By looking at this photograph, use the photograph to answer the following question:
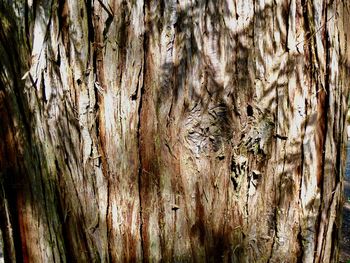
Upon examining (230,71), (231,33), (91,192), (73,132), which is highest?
(231,33)

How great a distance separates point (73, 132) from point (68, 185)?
7.0 inches

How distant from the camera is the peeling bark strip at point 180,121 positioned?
42.6 inches

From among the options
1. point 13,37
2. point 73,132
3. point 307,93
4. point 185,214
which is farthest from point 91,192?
point 307,93

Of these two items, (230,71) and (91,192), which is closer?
(230,71)

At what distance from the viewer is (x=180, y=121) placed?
1105 mm

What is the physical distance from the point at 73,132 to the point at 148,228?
376 mm

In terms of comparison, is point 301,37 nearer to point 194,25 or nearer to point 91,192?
point 194,25

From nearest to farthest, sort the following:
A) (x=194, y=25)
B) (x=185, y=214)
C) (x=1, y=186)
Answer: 1. (x=194, y=25)
2. (x=185, y=214)
3. (x=1, y=186)

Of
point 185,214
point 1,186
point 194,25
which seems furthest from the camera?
point 1,186

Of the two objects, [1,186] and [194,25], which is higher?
[194,25]

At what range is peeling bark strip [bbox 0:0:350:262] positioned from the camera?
3.55ft

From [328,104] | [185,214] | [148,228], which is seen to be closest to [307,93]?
[328,104]

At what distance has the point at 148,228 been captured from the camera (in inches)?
47.0

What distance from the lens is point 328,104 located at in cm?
122
